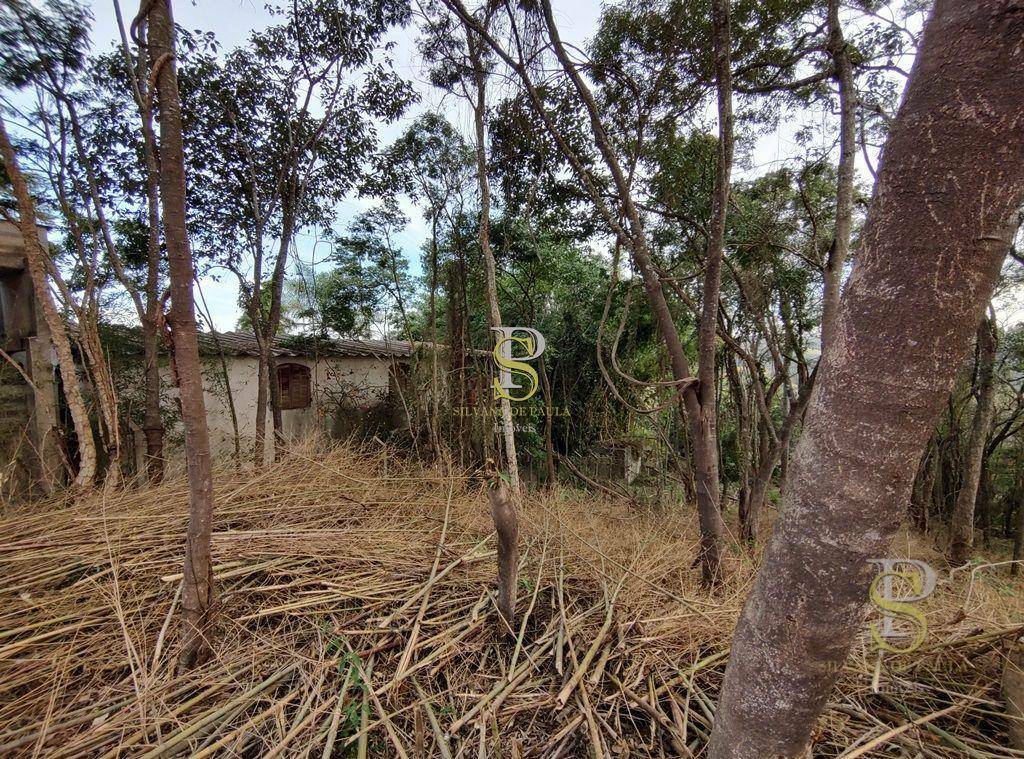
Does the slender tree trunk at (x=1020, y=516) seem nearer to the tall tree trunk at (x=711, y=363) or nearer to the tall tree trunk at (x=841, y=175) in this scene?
the tall tree trunk at (x=841, y=175)

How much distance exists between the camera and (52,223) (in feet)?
15.5

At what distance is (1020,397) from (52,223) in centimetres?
1426

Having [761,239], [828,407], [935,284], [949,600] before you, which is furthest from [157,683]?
[761,239]

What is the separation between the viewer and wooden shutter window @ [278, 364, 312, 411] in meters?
8.08

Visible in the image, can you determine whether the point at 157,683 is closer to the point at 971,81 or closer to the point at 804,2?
the point at 971,81

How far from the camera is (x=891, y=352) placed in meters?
0.70

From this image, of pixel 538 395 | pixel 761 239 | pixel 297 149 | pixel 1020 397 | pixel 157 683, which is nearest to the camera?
pixel 157 683

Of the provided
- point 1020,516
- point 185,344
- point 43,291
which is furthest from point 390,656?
point 1020,516

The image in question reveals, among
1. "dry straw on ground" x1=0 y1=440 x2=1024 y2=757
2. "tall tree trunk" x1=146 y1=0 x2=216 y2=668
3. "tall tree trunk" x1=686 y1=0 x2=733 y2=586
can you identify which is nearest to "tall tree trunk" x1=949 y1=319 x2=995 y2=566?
"dry straw on ground" x1=0 y1=440 x2=1024 y2=757

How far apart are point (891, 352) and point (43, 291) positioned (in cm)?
515

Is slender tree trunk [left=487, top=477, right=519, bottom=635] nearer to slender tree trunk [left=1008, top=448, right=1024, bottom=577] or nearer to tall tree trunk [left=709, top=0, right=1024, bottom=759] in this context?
tall tree trunk [left=709, top=0, right=1024, bottom=759]

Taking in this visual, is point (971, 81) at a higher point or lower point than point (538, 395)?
higher

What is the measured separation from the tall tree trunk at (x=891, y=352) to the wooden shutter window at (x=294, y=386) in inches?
340

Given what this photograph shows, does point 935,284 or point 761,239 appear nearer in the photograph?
point 935,284
